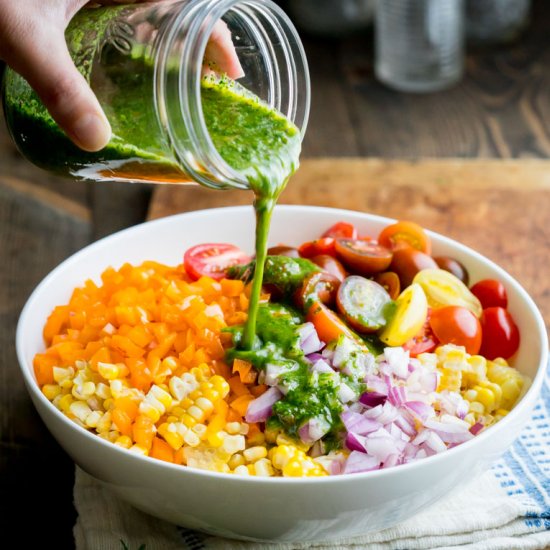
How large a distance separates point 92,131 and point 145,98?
0.15m

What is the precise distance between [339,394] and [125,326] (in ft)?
1.69

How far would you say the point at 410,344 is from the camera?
234 cm

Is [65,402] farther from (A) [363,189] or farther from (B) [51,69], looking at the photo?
(A) [363,189]

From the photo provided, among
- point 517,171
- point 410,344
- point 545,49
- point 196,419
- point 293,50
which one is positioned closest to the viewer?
point 196,419

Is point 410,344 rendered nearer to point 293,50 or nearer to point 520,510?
point 520,510

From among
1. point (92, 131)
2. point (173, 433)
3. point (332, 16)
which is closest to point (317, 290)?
point (173, 433)

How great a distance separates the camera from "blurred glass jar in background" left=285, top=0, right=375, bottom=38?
208 inches

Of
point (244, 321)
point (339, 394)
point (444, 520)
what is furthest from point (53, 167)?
point (444, 520)

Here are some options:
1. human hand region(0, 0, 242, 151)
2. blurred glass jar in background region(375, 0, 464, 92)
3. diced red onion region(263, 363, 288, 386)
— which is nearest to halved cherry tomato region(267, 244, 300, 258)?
diced red onion region(263, 363, 288, 386)

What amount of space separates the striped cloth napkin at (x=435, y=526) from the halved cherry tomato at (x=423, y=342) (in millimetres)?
332

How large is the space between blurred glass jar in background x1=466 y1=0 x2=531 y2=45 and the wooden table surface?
84 millimetres

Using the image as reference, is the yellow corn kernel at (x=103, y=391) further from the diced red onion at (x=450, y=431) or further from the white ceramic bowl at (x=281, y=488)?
the diced red onion at (x=450, y=431)

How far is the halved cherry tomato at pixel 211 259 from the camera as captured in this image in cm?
249

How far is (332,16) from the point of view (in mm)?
5297
